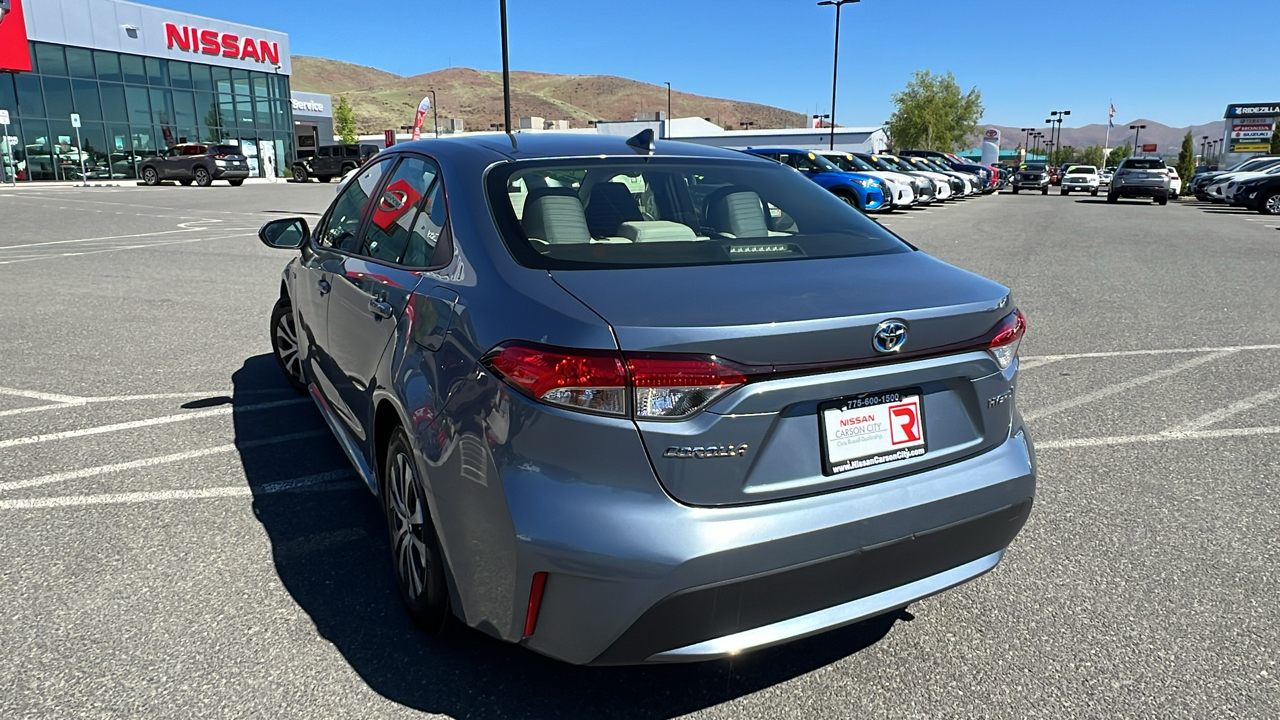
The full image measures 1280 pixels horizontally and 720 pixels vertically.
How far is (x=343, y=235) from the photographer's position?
382cm

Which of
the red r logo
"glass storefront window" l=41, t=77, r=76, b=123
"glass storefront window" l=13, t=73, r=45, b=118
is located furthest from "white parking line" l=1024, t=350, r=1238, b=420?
"glass storefront window" l=41, t=77, r=76, b=123

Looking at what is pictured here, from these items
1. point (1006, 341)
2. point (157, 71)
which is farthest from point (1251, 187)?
point (157, 71)

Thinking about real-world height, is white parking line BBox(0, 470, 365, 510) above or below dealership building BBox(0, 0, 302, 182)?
below

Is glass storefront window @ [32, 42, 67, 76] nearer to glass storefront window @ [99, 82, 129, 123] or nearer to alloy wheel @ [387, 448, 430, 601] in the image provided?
glass storefront window @ [99, 82, 129, 123]

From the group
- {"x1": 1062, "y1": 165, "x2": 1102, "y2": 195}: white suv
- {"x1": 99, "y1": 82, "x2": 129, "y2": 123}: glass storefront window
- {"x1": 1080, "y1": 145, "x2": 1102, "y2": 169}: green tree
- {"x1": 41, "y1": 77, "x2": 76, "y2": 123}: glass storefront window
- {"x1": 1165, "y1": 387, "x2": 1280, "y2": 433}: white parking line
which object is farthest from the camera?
{"x1": 1080, "y1": 145, "x2": 1102, "y2": 169}: green tree

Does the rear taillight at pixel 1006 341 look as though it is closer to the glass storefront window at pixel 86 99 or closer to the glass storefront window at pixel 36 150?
the glass storefront window at pixel 36 150

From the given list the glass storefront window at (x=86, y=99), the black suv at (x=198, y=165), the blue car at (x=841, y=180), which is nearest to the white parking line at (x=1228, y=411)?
the blue car at (x=841, y=180)

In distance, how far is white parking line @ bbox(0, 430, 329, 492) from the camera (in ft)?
13.3

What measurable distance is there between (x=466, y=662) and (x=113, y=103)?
48.5 meters

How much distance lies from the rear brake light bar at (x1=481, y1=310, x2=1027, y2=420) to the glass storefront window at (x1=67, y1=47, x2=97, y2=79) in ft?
158

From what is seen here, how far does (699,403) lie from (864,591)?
71 centimetres

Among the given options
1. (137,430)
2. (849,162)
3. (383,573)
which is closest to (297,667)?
(383,573)

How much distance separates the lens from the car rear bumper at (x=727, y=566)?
1.99 metres

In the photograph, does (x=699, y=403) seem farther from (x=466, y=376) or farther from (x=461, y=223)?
(x=461, y=223)
